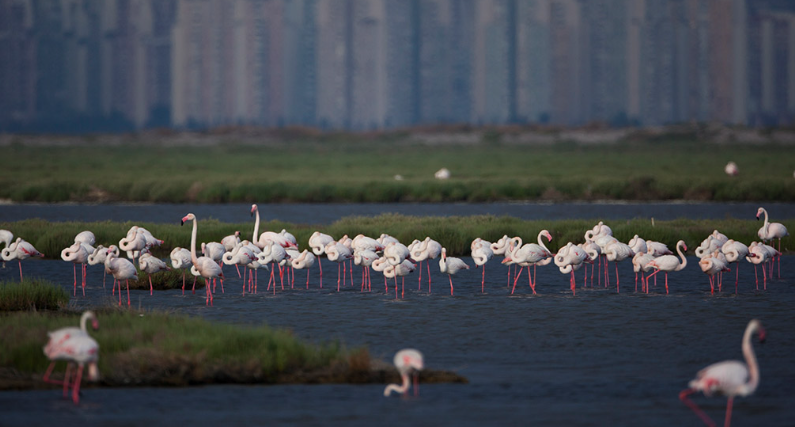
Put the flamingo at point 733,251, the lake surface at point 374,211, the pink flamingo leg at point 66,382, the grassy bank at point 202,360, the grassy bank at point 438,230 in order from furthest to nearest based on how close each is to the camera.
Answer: the lake surface at point 374,211
the grassy bank at point 438,230
the flamingo at point 733,251
the grassy bank at point 202,360
the pink flamingo leg at point 66,382

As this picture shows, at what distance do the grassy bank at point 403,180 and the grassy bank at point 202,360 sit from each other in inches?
1309

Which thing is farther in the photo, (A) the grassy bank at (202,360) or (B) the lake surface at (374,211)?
(B) the lake surface at (374,211)

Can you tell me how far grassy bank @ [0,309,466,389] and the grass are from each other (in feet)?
11.8

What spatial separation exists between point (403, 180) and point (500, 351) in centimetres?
3687

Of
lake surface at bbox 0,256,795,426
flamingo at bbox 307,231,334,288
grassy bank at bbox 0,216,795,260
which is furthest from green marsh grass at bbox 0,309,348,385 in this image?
grassy bank at bbox 0,216,795,260

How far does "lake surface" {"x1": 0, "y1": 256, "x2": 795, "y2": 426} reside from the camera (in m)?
13.1

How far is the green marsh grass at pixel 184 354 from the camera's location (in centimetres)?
1430

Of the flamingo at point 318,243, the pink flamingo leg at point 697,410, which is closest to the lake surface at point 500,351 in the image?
the pink flamingo leg at point 697,410

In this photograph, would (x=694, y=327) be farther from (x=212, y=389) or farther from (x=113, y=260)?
(x=113, y=260)

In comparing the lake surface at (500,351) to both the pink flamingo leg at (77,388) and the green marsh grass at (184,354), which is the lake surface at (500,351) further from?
the green marsh grass at (184,354)

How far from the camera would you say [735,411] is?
43.3 ft

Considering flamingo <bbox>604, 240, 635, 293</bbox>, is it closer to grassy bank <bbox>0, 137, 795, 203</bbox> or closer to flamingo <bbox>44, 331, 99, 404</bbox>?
flamingo <bbox>44, 331, 99, 404</bbox>

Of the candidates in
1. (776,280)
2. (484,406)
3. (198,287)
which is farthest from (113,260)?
(776,280)

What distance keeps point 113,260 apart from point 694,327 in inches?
384
